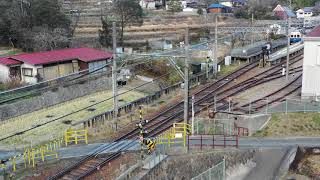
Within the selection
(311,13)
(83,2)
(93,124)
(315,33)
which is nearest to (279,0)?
(311,13)

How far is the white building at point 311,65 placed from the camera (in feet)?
83.0

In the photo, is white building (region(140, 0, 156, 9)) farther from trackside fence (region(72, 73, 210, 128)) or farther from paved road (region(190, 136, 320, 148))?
paved road (region(190, 136, 320, 148))

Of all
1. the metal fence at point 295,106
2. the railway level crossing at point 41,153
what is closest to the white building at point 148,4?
the metal fence at point 295,106

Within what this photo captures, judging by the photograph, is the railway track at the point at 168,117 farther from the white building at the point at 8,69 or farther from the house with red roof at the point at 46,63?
the white building at the point at 8,69

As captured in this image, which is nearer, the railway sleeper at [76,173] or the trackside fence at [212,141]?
the railway sleeper at [76,173]

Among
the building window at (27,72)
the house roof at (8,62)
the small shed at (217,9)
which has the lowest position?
the building window at (27,72)

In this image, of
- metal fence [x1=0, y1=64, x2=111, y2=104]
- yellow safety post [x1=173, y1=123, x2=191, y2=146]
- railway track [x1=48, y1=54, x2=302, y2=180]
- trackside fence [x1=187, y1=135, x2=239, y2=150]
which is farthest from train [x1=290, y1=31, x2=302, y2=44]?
yellow safety post [x1=173, y1=123, x2=191, y2=146]

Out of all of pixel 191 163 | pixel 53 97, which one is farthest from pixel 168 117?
pixel 53 97

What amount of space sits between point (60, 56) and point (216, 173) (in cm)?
2023

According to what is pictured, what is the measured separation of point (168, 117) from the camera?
25.0 meters

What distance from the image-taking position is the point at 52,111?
2809 centimetres

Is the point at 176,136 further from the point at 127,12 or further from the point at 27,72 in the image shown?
the point at 127,12

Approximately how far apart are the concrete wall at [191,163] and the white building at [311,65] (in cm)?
851

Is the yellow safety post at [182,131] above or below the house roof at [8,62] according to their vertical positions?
below
